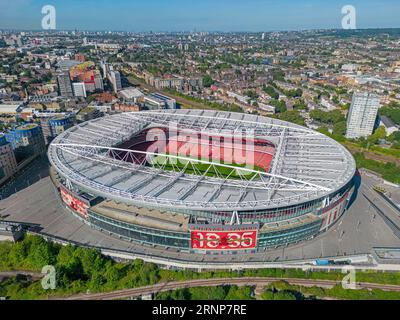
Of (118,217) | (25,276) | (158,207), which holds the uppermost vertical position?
(158,207)

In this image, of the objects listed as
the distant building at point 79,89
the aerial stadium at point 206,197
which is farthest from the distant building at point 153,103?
the aerial stadium at point 206,197

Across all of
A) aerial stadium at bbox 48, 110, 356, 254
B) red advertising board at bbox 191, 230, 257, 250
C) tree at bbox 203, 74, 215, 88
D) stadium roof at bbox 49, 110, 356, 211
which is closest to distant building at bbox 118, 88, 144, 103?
tree at bbox 203, 74, 215, 88

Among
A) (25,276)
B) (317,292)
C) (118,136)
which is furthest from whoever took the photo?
(118,136)

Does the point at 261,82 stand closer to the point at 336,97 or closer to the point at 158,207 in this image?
the point at 336,97

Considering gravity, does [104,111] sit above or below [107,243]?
above

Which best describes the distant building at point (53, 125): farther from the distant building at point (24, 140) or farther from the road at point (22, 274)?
the road at point (22, 274)

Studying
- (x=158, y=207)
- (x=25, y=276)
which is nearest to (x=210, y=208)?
(x=158, y=207)

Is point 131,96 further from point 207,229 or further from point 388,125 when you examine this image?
point 388,125

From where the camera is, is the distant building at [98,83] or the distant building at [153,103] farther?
the distant building at [98,83]
